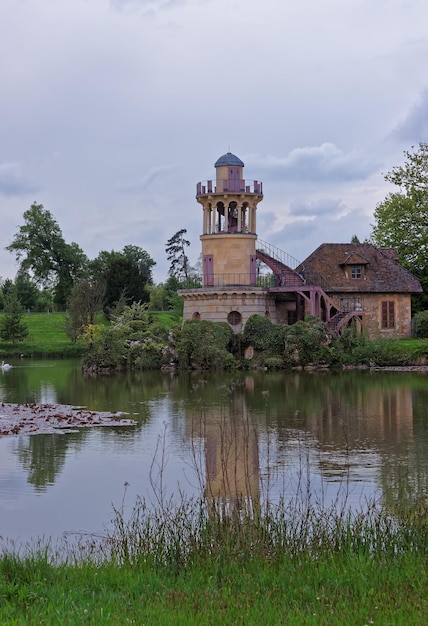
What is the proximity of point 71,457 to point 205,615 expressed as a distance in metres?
13.4

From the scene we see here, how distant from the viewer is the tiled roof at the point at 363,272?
54312mm

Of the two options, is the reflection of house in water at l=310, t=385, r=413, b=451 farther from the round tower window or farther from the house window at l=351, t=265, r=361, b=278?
the house window at l=351, t=265, r=361, b=278

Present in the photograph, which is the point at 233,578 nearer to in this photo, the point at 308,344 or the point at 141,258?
the point at 308,344

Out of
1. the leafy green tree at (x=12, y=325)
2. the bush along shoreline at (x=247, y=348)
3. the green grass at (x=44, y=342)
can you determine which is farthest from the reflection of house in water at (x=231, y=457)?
the leafy green tree at (x=12, y=325)

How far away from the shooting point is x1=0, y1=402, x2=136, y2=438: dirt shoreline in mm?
25230

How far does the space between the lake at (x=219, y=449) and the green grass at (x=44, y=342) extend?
2534cm

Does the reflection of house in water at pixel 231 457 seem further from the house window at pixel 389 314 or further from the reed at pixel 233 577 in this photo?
the house window at pixel 389 314

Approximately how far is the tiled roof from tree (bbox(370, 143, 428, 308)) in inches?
138

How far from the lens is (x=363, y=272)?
54.8 metres

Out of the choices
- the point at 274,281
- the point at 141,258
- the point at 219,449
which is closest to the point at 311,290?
the point at 274,281

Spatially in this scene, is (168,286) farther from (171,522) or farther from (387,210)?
(171,522)

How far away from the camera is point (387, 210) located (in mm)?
60625

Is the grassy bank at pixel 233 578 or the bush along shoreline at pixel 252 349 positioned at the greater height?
the bush along shoreline at pixel 252 349

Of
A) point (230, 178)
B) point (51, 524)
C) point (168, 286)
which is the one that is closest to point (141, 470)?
point (51, 524)
